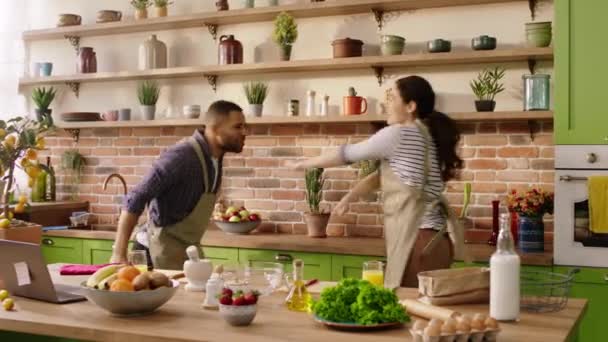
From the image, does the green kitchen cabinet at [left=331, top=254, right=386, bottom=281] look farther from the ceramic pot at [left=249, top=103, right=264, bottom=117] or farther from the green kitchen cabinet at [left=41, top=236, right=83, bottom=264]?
the green kitchen cabinet at [left=41, top=236, right=83, bottom=264]

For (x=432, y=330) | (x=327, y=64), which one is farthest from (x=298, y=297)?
(x=327, y=64)

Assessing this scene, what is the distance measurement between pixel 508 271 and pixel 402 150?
133cm

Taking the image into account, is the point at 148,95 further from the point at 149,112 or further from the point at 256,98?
the point at 256,98

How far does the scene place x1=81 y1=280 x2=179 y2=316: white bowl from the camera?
2418 millimetres

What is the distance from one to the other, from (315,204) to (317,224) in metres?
0.18

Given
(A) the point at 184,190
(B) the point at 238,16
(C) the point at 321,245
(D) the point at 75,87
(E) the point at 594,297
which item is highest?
(B) the point at 238,16

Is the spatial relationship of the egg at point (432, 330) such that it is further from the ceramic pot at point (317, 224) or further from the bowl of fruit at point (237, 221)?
the bowl of fruit at point (237, 221)

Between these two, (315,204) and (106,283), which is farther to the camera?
(315,204)

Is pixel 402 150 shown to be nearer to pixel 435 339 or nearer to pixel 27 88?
pixel 435 339

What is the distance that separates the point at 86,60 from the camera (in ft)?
19.2

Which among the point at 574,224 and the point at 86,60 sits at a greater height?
the point at 86,60

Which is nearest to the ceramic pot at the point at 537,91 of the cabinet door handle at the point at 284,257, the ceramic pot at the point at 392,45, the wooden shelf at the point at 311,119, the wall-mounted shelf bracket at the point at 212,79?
the wooden shelf at the point at 311,119

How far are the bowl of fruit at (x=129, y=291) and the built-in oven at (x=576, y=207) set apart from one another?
2.43 meters

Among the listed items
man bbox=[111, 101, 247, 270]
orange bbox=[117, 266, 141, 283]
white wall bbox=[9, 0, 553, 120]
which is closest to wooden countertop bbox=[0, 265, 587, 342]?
orange bbox=[117, 266, 141, 283]
